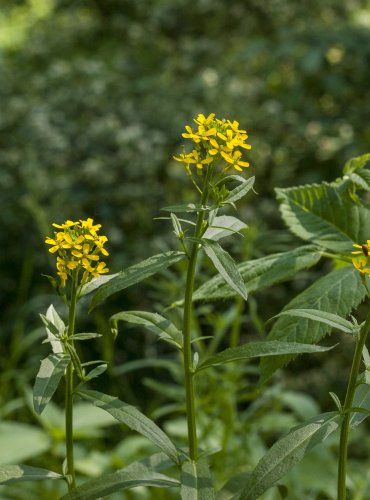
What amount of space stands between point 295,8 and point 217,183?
155 inches

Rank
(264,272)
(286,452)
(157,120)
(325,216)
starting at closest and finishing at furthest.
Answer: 1. (286,452)
2. (264,272)
3. (325,216)
4. (157,120)

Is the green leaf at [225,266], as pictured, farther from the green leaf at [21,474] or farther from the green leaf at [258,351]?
the green leaf at [21,474]

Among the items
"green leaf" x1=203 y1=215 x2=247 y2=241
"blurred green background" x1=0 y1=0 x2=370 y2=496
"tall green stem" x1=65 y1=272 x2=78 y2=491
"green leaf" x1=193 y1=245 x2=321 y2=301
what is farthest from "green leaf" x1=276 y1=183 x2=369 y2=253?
"blurred green background" x1=0 y1=0 x2=370 y2=496

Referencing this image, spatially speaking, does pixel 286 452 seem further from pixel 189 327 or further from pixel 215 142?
pixel 215 142

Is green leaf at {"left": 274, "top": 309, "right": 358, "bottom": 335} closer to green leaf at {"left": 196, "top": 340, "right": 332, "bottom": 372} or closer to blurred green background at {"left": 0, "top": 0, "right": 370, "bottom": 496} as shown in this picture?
green leaf at {"left": 196, "top": 340, "right": 332, "bottom": 372}

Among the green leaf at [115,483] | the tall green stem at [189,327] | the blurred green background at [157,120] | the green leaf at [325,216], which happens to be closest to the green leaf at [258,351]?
the tall green stem at [189,327]

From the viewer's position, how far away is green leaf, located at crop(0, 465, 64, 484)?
802 millimetres

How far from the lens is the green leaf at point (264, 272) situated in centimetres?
104

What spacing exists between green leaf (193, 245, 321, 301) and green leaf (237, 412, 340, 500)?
274mm

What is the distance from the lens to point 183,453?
0.87 meters

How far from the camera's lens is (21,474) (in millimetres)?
815

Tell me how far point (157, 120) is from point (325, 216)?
2824 millimetres

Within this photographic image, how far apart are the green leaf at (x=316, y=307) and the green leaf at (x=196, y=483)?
15 cm

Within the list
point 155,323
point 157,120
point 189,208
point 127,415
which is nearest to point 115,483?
point 127,415
